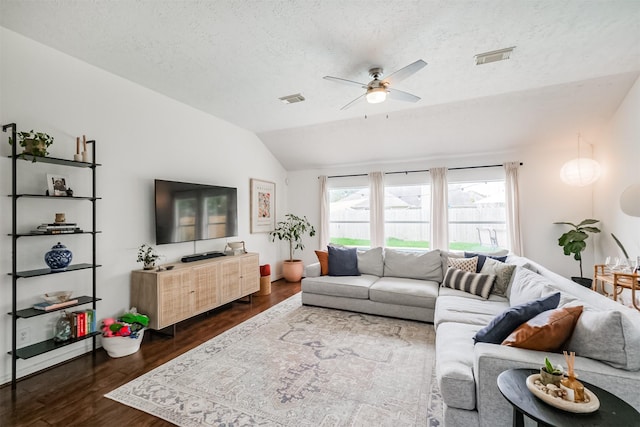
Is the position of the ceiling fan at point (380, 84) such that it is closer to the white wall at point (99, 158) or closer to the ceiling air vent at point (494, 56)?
the ceiling air vent at point (494, 56)

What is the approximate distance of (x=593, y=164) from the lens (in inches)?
160

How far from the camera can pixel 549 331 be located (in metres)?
1.56

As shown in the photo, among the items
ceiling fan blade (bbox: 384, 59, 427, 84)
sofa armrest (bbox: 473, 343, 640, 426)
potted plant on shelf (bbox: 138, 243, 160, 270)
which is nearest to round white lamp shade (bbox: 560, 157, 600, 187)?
ceiling fan blade (bbox: 384, 59, 427, 84)

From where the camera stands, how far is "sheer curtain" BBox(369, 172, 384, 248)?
579cm

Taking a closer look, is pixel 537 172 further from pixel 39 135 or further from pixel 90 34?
pixel 39 135

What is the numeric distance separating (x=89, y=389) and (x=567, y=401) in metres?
3.12

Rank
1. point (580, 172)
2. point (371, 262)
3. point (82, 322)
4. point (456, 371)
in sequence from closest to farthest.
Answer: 1. point (456, 371)
2. point (82, 322)
3. point (580, 172)
4. point (371, 262)

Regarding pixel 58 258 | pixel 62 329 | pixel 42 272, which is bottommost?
pixel 62 329

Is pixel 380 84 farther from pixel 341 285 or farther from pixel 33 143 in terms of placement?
pixel 33 143

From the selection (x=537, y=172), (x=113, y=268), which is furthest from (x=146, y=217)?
(x=537, y=172)

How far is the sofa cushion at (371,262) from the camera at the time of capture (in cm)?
445

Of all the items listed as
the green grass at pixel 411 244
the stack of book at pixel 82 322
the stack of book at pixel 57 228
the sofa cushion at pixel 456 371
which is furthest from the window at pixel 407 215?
the stack of book at pixel 57 228

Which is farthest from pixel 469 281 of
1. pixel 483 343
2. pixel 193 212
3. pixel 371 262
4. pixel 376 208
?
pixel 193 212

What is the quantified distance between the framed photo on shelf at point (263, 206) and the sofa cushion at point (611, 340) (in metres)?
4.70
